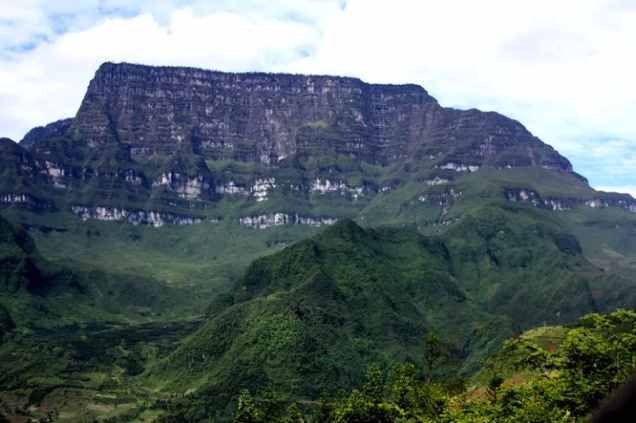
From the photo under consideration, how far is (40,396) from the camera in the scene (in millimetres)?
190875

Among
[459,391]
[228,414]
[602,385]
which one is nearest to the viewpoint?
[602,385]

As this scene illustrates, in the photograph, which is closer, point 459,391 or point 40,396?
point 459,391

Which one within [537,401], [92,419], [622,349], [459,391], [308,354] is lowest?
[92,419]

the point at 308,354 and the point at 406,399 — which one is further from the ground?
the point at 406,399

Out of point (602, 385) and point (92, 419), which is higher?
point (602, 385)

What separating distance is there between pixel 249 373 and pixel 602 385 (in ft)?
473

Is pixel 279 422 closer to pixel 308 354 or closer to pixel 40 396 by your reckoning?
pixel 308 354

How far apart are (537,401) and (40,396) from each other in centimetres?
16735

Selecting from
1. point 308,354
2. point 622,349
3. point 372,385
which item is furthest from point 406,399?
point 308,354

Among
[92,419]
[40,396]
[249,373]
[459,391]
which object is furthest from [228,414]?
[459,391]

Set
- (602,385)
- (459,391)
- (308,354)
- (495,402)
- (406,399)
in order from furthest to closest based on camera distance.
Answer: (308,354)
(459,391)
(406,399)
(495,402)
(602,385)

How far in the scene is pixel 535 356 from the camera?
65.2m

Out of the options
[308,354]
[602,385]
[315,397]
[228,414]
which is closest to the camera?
[602,385]

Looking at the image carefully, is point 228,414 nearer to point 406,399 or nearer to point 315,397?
point 315,397
